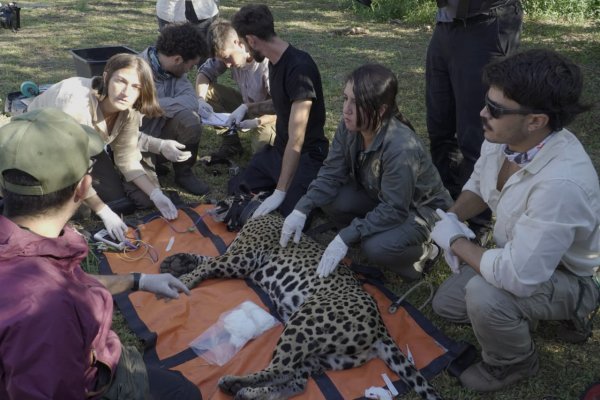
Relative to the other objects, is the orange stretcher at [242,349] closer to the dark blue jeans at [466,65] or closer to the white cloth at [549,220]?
the white cloth at [549,220]

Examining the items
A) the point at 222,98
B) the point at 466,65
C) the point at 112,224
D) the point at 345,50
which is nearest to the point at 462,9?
the point at 466,65

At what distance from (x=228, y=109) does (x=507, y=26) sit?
3660mm

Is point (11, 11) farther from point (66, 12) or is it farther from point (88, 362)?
point (88, 362)

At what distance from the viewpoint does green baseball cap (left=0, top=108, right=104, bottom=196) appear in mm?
1961

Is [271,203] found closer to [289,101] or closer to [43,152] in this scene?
[289,101]

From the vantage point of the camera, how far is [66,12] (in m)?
14.0

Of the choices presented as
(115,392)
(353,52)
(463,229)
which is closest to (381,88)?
(463,229)

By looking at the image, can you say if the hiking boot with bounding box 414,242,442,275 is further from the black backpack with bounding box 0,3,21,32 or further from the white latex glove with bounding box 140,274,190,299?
the black backpack with bounding box 0,3,21,32

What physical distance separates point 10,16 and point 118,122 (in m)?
8.89

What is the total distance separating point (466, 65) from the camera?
4.25 meters

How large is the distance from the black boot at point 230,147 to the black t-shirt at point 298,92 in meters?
1.01

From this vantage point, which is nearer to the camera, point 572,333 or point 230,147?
point 572,333

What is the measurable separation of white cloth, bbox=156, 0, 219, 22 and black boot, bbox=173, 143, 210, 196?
267 centimetres

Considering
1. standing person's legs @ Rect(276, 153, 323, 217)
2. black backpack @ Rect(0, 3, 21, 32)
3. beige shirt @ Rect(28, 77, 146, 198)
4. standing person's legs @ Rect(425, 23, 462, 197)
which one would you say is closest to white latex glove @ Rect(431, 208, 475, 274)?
standing person's legs @ Rect(425, 23, 462, 197)
